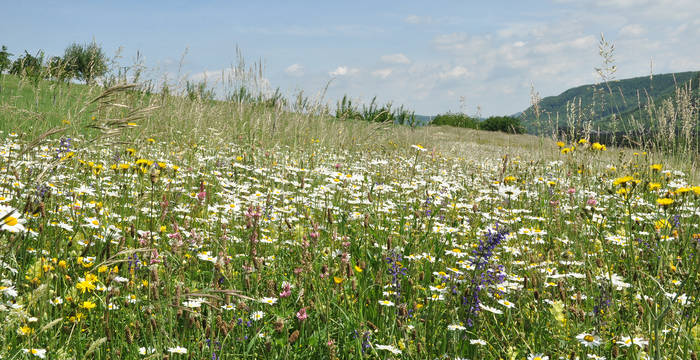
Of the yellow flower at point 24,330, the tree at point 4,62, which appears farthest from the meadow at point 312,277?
the tree at point 4,62

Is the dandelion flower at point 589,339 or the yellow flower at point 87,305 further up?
the yellow flower at point 87,305

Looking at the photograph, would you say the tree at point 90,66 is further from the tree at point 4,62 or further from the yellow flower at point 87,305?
the yellow flower at point 87,305

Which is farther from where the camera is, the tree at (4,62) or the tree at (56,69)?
the tree at (4,62)

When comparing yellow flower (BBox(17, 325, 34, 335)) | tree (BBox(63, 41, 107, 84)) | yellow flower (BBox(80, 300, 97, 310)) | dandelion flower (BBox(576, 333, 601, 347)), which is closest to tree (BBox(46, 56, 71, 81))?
tree (BBox(63, 41, 107, 84))

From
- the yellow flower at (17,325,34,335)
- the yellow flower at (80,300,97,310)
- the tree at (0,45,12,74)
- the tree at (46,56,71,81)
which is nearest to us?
the yellow flower at (17,325,34,335)

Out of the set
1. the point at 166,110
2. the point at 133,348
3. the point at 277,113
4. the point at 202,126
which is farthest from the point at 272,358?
the point at 166,110

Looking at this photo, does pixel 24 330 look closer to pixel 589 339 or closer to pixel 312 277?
pixel 312 277

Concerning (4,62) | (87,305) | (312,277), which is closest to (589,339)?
(312,277)

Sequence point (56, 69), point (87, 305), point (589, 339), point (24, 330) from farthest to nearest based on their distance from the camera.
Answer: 1. point (56, 69)
2. point (87, 305)
3. point (589, 339)
4. point (24, 330)

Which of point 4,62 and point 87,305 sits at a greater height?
point 4,62

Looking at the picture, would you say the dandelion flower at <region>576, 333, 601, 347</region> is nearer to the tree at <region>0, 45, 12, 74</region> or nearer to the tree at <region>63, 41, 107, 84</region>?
the tree at <region>63, 41, 107, 84</region>

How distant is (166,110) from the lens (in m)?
8.86

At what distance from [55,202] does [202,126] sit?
17.2 ft

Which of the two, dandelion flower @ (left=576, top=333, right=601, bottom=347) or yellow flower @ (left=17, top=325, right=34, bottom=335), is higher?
yellow flower @ (left=17, top=325, right=34, bottom=335)
